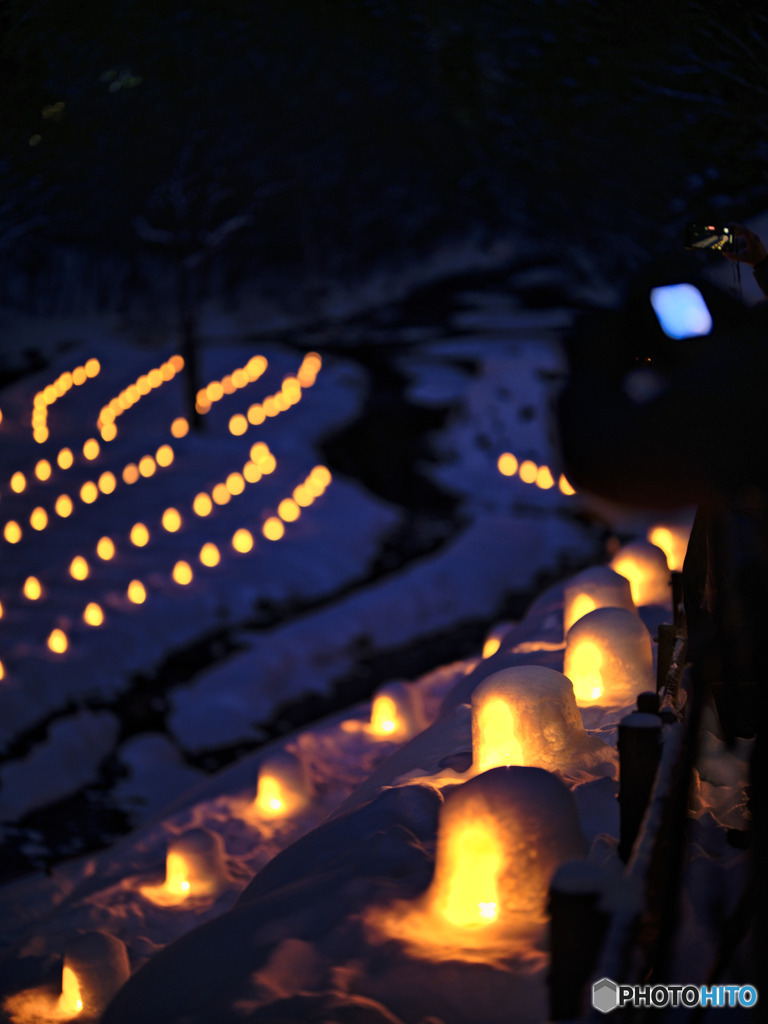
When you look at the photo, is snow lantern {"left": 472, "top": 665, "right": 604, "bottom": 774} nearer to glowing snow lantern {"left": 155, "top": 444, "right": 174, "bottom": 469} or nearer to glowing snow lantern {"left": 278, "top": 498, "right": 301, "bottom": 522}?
glowing snow lantern {"left": 278, "top": 498, "right": 301, "bottom": 522}

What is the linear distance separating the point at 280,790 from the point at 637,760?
3219 mm

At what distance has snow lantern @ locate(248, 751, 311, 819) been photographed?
4896mm

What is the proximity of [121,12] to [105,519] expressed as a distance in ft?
14.9

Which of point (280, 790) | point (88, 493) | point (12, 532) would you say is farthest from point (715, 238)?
point (88, 493)

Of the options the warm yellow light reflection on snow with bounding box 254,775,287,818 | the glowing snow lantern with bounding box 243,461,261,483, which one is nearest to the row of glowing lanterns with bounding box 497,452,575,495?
the glowing snow lantern with bounding box 243,461,261,483

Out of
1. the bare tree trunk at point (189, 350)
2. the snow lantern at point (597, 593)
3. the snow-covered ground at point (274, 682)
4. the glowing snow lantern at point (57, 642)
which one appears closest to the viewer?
the snow-covered ground at point (274, 682)

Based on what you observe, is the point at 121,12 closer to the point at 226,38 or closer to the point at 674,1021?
the point at 226,38

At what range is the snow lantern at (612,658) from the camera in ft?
11.3

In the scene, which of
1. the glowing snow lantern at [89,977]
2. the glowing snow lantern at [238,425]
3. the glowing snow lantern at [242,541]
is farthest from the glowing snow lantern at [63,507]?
the glowing snow lantern at [89,977]

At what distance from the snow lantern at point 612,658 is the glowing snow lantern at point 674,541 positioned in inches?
82.0

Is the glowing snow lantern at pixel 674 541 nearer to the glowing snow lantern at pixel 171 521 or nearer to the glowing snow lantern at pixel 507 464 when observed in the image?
the glowing snow lantern at pixel 171 521

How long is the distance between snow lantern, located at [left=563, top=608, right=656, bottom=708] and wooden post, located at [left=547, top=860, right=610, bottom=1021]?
1.91m

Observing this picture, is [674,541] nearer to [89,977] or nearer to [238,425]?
[89,977]

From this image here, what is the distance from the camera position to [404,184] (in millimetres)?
11367
